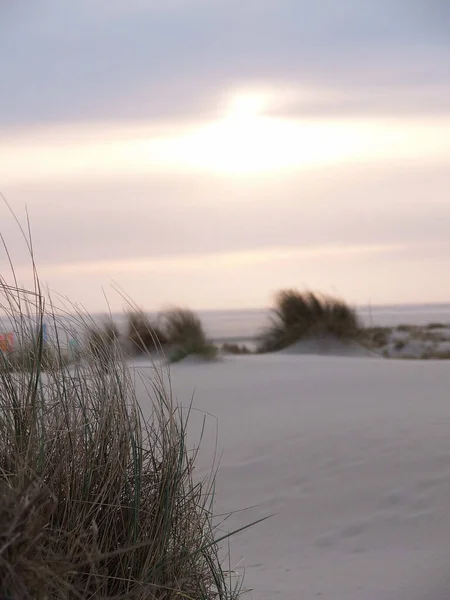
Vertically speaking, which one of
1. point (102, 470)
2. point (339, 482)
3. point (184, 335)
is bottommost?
point (339, 482)

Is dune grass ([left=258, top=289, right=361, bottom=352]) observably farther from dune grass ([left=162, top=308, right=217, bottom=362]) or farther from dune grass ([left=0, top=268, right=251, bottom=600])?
dune grass ([left=0, top=268, right=251, bottom=600])

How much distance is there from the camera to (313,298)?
43.5 ft

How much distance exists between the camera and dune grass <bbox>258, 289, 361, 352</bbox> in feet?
42.2

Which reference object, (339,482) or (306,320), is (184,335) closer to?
(306,320)

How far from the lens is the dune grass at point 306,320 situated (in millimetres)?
12859

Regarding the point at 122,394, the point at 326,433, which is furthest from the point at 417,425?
the point at 122,394

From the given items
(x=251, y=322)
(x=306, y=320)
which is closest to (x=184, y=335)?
(x=306, y=320)

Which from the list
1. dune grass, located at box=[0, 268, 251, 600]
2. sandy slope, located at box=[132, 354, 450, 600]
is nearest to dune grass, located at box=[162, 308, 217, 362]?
sandy slope, located at box=[132, 354, 450, 600]

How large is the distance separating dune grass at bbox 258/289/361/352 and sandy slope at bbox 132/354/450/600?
4589 millimetres

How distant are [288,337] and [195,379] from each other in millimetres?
4711

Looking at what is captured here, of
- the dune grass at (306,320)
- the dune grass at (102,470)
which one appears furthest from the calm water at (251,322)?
the dune grass at (102,470)

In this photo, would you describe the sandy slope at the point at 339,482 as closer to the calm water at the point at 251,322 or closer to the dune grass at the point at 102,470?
the dune grass at the point at 102,470

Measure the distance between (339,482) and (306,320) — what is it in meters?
7.77

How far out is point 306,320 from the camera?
13.1 meters
